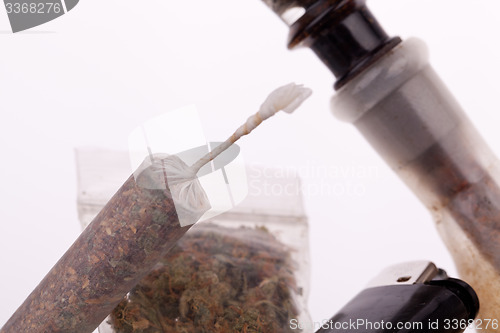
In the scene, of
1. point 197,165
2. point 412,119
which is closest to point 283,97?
point 197,165

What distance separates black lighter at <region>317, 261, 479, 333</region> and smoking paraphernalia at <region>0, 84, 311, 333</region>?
43 cm

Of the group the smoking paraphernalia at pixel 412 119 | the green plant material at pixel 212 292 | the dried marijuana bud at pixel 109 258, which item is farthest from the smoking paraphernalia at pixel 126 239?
the smoking paraphernalia at pixel 412 119

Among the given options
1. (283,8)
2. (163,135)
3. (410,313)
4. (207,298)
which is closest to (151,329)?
(207,298)

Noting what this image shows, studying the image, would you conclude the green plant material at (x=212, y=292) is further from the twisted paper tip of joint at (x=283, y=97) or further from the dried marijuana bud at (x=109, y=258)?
the twisted paper tip of joint at (x=283, y=97)

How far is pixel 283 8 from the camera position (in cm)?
121

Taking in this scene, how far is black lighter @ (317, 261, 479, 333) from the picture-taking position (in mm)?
1067

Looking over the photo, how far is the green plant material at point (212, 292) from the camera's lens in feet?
3.86

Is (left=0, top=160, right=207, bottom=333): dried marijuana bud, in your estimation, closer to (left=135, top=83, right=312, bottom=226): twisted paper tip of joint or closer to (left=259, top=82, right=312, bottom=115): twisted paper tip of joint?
(left=135, top=83, right=312, bottom=226): twisted paper tip of joint

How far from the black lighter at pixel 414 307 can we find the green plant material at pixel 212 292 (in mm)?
164

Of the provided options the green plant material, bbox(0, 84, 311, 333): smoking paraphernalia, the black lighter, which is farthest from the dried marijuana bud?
the black lighter

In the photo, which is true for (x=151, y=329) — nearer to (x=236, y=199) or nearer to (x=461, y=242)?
(x=236, y=199)

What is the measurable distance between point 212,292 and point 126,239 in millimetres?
344

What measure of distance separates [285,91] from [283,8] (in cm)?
42

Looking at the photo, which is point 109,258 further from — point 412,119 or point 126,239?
point 412,119
